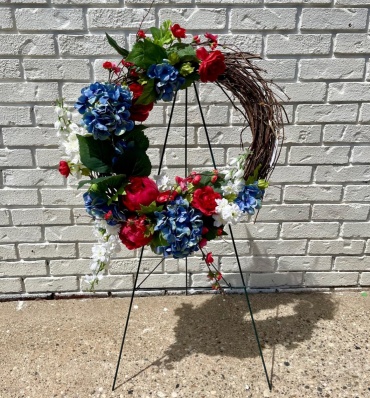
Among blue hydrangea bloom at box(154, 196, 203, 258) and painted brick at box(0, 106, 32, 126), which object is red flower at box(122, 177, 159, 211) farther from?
painted brick at box(0, 106, 32, 126)

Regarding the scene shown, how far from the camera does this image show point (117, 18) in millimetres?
2176

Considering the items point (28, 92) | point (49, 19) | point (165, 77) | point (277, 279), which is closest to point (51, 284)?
point (28, 92)

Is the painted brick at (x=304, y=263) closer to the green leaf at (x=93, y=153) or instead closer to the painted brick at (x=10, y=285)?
the green leaf at (x=93, y=153)

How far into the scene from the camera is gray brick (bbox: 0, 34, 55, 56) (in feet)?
7.18

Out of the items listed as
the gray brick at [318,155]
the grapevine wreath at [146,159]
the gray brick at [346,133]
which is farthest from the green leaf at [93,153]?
the gray brick at [346,133]

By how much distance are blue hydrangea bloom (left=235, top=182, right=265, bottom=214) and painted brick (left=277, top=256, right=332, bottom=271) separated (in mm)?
1013

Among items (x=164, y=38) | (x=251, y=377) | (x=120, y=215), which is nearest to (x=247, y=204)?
(x=120, y=215)

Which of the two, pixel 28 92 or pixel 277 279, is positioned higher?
pixel 28 92

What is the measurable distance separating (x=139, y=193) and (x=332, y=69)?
1.25 m

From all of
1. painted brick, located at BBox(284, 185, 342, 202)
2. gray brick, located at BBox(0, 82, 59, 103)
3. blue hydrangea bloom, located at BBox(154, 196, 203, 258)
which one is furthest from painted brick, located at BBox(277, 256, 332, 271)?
gray brick, located at BBox(0, 82, 59, 103)

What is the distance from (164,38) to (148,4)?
0.53m

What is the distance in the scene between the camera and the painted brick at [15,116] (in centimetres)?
230

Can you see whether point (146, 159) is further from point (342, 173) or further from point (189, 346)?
point (342, 173)

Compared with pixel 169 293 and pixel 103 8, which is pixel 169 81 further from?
pixel 169 293
